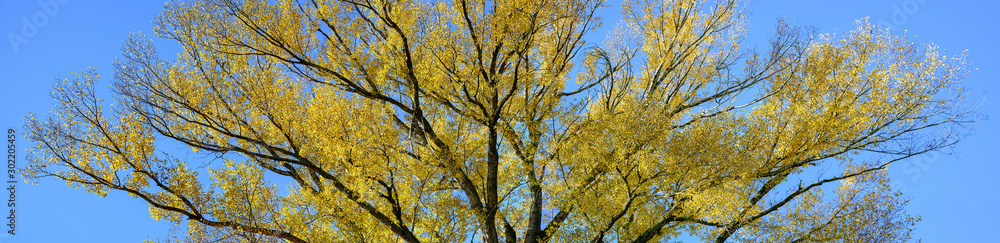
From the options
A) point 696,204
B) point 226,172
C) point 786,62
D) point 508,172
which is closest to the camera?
point 696,204

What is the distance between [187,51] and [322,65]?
9.10 ft

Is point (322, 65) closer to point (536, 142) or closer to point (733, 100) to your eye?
point (536, 142)

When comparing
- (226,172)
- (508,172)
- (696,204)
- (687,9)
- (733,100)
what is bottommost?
(696,204)

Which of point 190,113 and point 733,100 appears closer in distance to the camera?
point 190,113

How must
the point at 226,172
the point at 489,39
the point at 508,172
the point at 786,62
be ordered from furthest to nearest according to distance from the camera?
the point at 786,62
the point at 508,172
the point at 489,39
the point at 226,172

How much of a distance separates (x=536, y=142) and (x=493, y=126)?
46.3 inches

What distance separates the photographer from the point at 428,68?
12148 millimetres

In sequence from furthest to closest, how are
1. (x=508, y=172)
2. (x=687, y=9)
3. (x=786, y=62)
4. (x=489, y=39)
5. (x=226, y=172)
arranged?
(x=687, y=9), (x=786, y=62), (x=508, y=172), (x=489, y=39), (x=226, y=172)

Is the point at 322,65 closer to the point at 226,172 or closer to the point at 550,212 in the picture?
the point at 226,172

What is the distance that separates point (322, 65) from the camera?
13055 millimetres

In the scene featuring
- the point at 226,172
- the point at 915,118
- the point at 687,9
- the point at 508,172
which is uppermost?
the point at 687,9

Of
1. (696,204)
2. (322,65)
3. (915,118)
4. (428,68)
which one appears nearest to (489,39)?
(428,68)

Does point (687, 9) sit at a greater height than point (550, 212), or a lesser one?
greater

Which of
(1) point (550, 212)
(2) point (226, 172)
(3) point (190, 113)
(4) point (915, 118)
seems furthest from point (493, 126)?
(4) point (915, 118)
